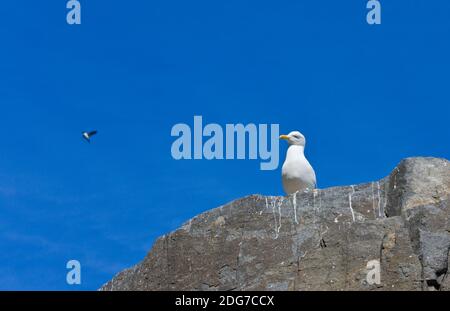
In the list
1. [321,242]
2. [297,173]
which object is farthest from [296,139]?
[321,242]

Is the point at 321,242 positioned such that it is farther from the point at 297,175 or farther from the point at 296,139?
the point at 296,139

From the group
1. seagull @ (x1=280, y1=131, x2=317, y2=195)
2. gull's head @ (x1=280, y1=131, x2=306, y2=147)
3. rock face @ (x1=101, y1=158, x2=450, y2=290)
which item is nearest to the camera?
rock face @ (x1=101, y1=158, x2=450, y2=290)

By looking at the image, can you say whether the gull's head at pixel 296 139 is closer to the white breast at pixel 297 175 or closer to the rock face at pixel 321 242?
the white breast at pixel 297 175

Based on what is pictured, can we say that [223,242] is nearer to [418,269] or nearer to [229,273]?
[229,273]

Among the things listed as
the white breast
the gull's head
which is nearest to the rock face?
the white breast

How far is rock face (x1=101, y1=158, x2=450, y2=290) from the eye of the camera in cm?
2358

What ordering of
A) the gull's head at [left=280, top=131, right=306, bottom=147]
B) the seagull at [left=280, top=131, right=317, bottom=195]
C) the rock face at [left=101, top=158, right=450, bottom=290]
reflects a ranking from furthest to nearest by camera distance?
the gull's head at [left=280, top=131, right=306, bottom=147] → the seagull at [left=280, top=131, right=317, bottom=195] → the rock face at [left=101, top=158, right=450, bottom=290]

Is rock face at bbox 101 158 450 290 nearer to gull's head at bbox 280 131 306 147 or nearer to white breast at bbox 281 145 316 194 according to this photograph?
white breast at bbox 281 145 316 194

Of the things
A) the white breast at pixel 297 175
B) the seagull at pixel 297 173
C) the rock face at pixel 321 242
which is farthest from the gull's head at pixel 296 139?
the rock face at pixel 321 242
